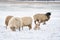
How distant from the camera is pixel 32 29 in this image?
1368mm

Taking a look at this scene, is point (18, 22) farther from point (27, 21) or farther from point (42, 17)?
point (42, 17)

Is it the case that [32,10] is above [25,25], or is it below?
above

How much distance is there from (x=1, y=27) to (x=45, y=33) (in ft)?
1.06

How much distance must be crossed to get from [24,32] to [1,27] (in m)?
0.17

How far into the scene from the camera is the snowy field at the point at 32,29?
1343 millimetres

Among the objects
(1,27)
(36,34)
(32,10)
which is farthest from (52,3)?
(1,27)

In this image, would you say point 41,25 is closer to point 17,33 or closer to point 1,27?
point 17,33

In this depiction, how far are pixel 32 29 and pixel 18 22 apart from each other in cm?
12

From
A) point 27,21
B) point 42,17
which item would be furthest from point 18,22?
point 42,17

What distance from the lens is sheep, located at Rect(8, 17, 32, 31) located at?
1359 millimetres

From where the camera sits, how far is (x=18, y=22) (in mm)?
1371

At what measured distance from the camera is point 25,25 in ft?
4.52

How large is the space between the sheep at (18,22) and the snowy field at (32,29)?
0.03 meters

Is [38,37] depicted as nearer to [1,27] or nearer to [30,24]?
[30,24]
